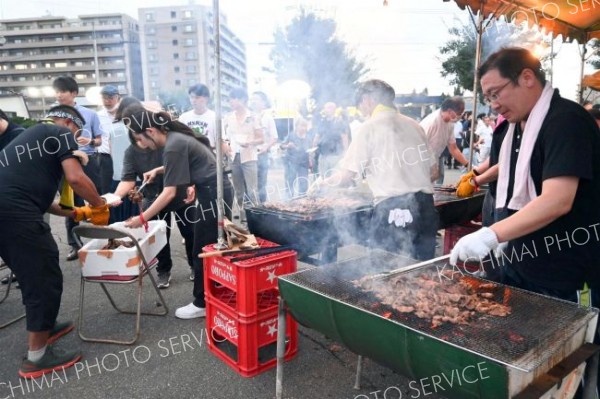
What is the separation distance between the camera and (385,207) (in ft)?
11.6

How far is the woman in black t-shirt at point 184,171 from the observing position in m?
3.49

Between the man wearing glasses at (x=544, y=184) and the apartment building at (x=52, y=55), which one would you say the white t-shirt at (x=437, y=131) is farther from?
the apartment building at (x=52, y=55)

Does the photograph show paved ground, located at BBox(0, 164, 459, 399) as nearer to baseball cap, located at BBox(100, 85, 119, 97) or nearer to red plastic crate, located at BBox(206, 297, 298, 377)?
red plastic crate, located at BBox(206, 297, 298, 377)

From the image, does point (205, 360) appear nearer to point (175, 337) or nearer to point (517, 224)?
point (175, 337)

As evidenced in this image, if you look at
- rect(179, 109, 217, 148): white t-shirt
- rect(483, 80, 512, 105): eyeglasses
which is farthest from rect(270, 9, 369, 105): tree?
rect(483, 80, 512, 105): eyeglasses

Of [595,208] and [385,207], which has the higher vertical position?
[595,208]

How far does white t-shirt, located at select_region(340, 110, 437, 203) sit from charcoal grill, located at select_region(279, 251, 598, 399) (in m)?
1.27

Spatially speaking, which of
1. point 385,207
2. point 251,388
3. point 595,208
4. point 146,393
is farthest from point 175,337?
point 595,208

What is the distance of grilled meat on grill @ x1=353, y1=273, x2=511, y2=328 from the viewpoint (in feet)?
6.24

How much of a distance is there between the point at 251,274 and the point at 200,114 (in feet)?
13.6

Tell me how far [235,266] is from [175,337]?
4.23 ft

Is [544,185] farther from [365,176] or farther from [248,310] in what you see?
[365,176]

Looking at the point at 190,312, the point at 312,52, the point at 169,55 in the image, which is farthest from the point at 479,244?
the point at 169,55

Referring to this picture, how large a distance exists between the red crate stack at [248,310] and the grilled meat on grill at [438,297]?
785mm
